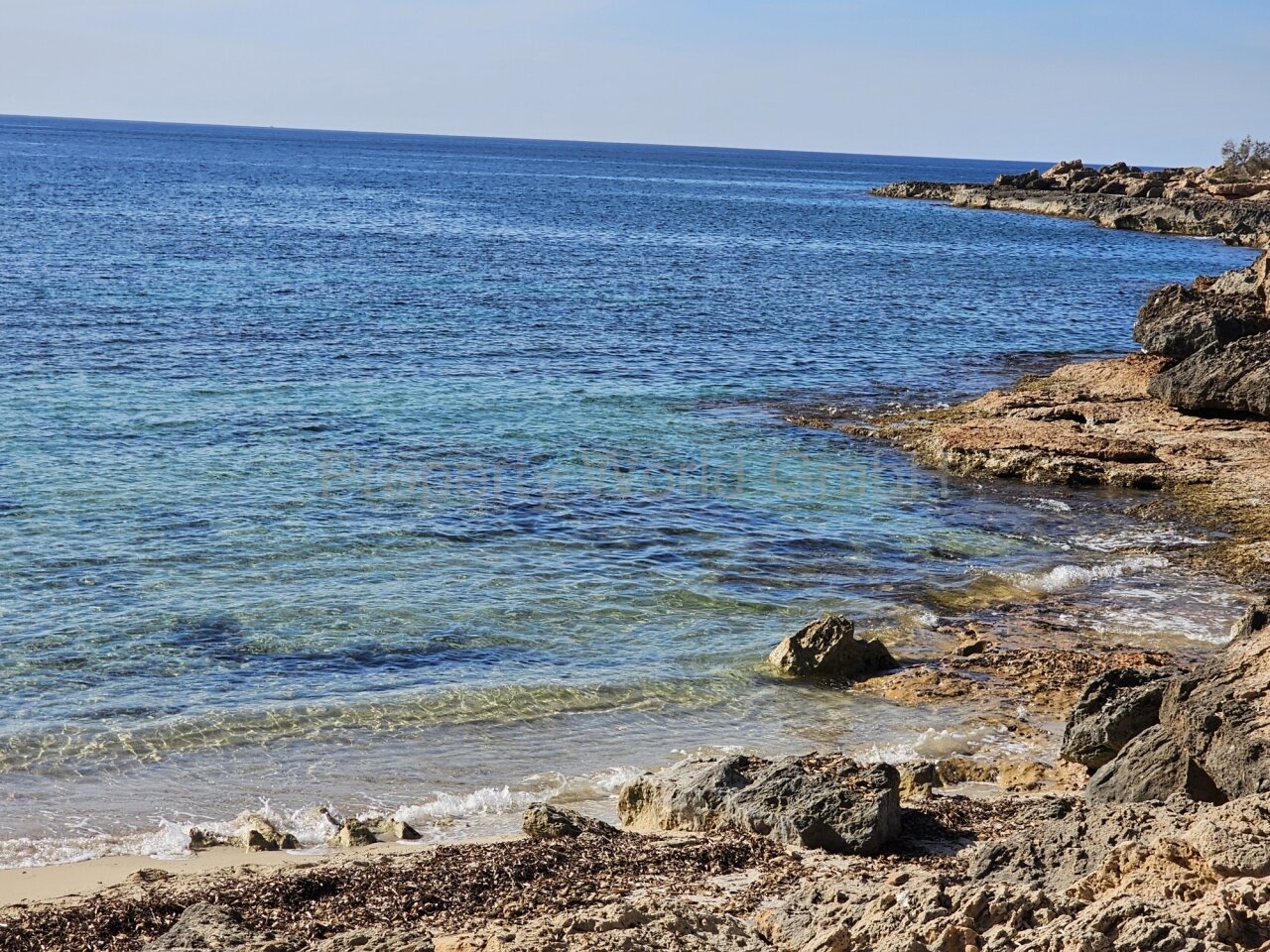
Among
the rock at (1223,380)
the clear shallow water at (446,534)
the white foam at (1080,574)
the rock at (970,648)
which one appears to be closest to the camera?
the clear shallow water at (446,534)

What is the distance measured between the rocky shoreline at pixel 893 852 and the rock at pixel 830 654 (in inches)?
1.1

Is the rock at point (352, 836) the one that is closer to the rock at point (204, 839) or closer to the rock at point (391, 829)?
the rock at point (391, 829)

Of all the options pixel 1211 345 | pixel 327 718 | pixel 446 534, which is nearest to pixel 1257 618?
pixel 327 718

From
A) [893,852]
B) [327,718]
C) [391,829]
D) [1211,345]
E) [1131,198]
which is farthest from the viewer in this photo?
[1131,198]

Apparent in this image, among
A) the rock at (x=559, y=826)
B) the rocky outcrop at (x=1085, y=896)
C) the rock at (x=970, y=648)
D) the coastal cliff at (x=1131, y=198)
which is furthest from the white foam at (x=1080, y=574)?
the coastal cliff at (x=1131, y=198)

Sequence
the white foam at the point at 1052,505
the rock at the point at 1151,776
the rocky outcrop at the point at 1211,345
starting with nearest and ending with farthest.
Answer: the rock at the point at 1151,776
the white foam at the point at 1052,505
the rocky outcrop at the point at 1211,345

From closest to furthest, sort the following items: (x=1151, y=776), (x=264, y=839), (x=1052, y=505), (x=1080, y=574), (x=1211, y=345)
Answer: (x=1151, y=776) < (x=264, y=839) < (x=1080, y=574) < (x=1052, y=505) < (x=1211, y=345)

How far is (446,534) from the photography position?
2108 centimetres

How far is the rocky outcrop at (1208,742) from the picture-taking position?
895 centimetres

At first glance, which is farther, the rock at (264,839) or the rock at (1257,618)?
the rock at (1257,618)

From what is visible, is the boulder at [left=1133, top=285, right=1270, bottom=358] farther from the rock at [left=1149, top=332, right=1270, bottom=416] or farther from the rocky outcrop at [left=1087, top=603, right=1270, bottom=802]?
the rocky outcrop at [left=1087, top=603, right=1270, bottom=802]

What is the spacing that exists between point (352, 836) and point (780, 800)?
3913 millimetres

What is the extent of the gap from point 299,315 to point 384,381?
11.5 m

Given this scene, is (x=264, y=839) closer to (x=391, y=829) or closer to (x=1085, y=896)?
(x=391, y=829)
